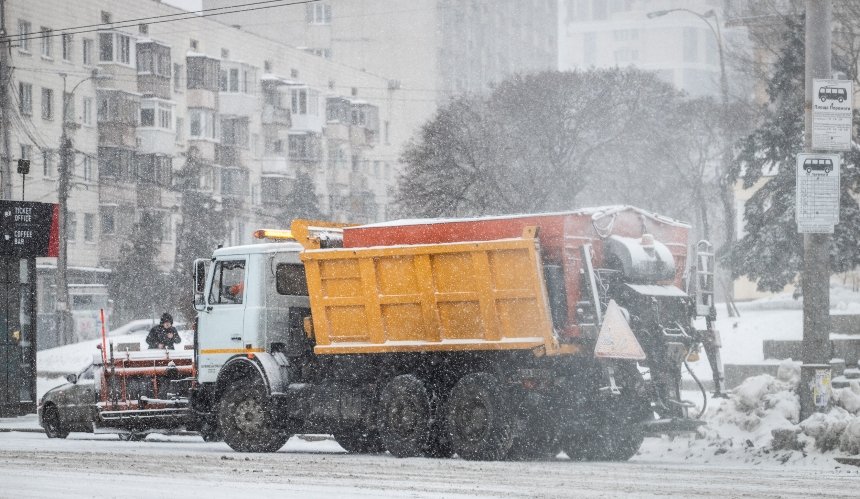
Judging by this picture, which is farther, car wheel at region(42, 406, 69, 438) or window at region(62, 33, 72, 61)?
window at region(62, 33, 72, 61)

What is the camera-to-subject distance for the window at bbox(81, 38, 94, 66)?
2881 inches

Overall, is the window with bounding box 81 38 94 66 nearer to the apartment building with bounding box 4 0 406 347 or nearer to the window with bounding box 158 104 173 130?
the apartment building with bounding box 4 0 406 347

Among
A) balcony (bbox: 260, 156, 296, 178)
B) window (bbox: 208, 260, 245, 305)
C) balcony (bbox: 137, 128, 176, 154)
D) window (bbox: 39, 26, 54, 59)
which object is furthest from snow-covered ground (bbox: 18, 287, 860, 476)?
balcony (bbox: 260, 156, 296, 178)

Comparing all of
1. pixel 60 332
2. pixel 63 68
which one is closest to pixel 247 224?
pixel 63 68

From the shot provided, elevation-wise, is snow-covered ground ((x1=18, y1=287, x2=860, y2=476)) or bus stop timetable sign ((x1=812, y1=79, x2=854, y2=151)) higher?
bus stop timetable sign ((x1=812, y1=79, x2=854, y2=151))

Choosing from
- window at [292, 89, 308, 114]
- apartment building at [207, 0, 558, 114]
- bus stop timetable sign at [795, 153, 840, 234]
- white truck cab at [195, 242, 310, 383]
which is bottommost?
white truck cab at [195, 242, 310, 383]

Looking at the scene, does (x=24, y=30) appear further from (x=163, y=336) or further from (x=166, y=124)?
(x=163, y=336)

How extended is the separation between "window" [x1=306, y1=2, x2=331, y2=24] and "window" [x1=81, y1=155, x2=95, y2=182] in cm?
3818

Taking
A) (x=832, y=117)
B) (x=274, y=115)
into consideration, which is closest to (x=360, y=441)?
(x=832, y=117)

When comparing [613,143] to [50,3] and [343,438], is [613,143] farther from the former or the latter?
[343,438]

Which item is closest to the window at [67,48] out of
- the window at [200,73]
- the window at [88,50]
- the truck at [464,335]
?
the window at [88,50]

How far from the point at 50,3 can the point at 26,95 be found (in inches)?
197

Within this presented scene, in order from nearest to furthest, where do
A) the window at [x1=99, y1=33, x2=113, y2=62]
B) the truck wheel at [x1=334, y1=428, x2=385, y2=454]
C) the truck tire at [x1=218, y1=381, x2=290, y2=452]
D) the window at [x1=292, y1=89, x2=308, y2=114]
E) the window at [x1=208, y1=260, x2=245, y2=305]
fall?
the truck tire at [x1=218, y1=381, x2=290, y2=452] → the truck wheel at [x1=334, y1=428, x2=385, y2=454] → the window at [x1=208, y1=260, x2=245, y2=305] → the window at [x1=99, y1=33, x2=113, y2=62] → the window at [x1=292, y1=89, x2=308, y2=114]

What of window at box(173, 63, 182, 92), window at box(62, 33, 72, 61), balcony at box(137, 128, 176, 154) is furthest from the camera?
window at box(173, 63, 182, 92)
